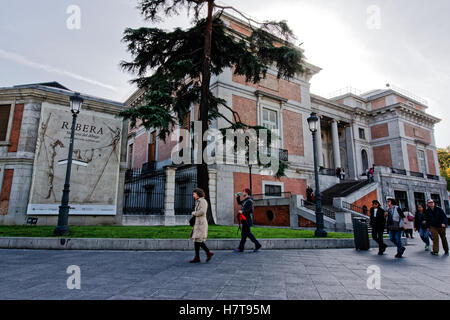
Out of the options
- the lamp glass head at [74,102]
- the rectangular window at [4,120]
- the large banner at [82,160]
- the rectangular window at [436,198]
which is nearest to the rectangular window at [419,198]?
the rectangular window at [436,198]

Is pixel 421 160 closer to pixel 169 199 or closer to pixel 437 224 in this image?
pixel 437 224

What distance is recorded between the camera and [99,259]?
6.07 m

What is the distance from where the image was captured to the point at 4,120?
1238 cm

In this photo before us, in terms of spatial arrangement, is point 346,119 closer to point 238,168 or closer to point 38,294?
point 238,168

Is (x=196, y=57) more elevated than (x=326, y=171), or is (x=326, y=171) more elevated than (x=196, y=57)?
(x=196, y=57)

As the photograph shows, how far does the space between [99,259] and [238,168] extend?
44.3ft

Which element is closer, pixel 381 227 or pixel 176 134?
pixel 381 227

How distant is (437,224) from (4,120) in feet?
56.9

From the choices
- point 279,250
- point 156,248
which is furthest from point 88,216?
point 279,250

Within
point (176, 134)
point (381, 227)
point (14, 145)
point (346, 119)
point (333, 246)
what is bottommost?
point (333, 246)

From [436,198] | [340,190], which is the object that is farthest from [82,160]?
[436,198]

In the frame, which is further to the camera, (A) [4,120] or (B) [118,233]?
(A) [4,120]

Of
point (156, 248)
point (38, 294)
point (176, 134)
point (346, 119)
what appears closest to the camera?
point (38, 294)

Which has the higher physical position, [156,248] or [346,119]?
[346,119]
